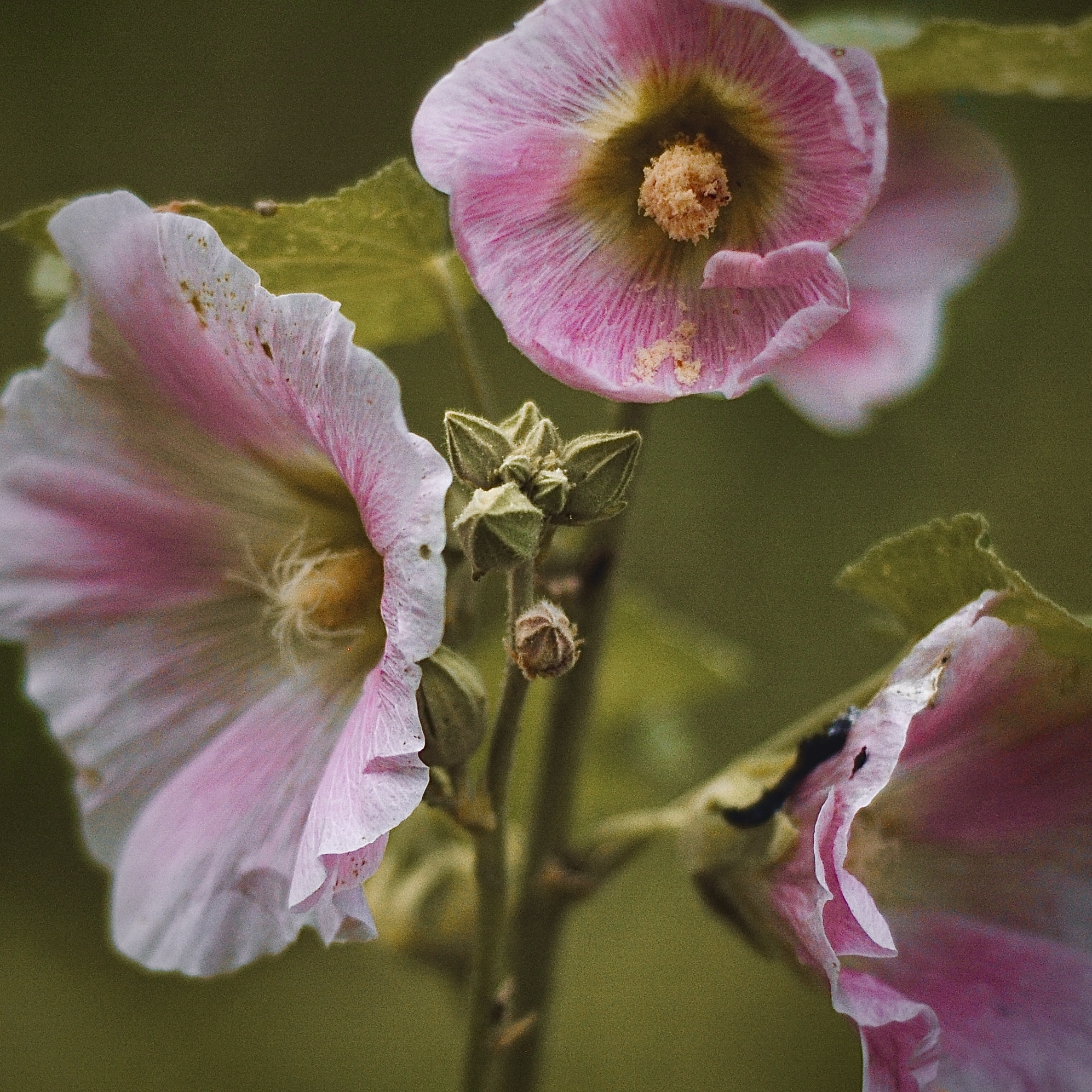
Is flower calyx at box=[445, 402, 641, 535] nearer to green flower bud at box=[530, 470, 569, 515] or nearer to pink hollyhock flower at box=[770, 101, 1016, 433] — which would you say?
green flower bud at box=[530, 470, 569, 515]

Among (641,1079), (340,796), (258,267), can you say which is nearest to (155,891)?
(340,796)

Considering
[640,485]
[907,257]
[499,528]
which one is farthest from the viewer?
[640,485]

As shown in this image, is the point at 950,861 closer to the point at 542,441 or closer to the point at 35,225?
the point at 542,441

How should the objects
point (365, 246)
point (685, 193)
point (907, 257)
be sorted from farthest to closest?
point (907, 257) < point (365, 246) < point (685, 193)

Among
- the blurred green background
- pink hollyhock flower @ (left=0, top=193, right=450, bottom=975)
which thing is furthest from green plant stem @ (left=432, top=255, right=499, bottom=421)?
the blurred green background

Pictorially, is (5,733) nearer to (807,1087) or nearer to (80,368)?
(80,368)

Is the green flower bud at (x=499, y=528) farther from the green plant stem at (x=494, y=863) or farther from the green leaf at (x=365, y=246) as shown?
the green leaf at (x=365, y=246)

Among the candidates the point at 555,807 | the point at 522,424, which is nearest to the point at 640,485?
the point at 555,807

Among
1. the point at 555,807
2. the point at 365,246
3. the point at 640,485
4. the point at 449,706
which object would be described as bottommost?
the point at 640,485
